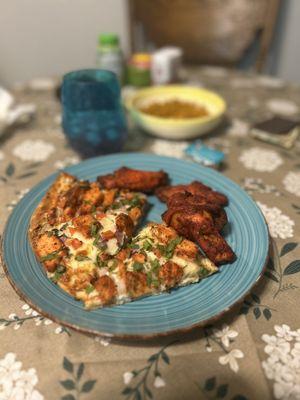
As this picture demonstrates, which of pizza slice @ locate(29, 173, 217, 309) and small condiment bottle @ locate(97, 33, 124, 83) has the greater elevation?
small condiment bottle @ locate(97, 33, 124, 83)

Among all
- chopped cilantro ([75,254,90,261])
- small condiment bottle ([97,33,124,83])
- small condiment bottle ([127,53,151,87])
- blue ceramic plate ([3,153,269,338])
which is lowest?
blue ceramic plate ([3,153,269,338])

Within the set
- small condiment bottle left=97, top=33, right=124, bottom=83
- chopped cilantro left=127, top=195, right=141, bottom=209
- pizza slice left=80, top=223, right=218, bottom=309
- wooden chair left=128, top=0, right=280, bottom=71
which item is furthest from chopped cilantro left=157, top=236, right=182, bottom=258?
wooden chair left=128, top=0, right=280, bottom=71

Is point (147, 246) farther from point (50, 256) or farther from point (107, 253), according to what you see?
point (50, 256)

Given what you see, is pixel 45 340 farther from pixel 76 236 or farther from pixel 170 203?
pixel 170 203

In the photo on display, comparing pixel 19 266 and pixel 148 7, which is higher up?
pixel 148 7

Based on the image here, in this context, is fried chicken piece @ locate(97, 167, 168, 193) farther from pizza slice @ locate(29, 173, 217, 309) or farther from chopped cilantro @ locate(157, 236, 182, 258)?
chopped cilantro @ locate(157, 236, 182, 258)

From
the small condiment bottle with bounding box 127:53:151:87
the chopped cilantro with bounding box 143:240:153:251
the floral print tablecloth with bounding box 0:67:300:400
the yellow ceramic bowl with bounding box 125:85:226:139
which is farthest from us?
the small condiment bottle with bounding box 127:53:151:87

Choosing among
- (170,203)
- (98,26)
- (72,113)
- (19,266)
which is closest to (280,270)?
(170,203)
